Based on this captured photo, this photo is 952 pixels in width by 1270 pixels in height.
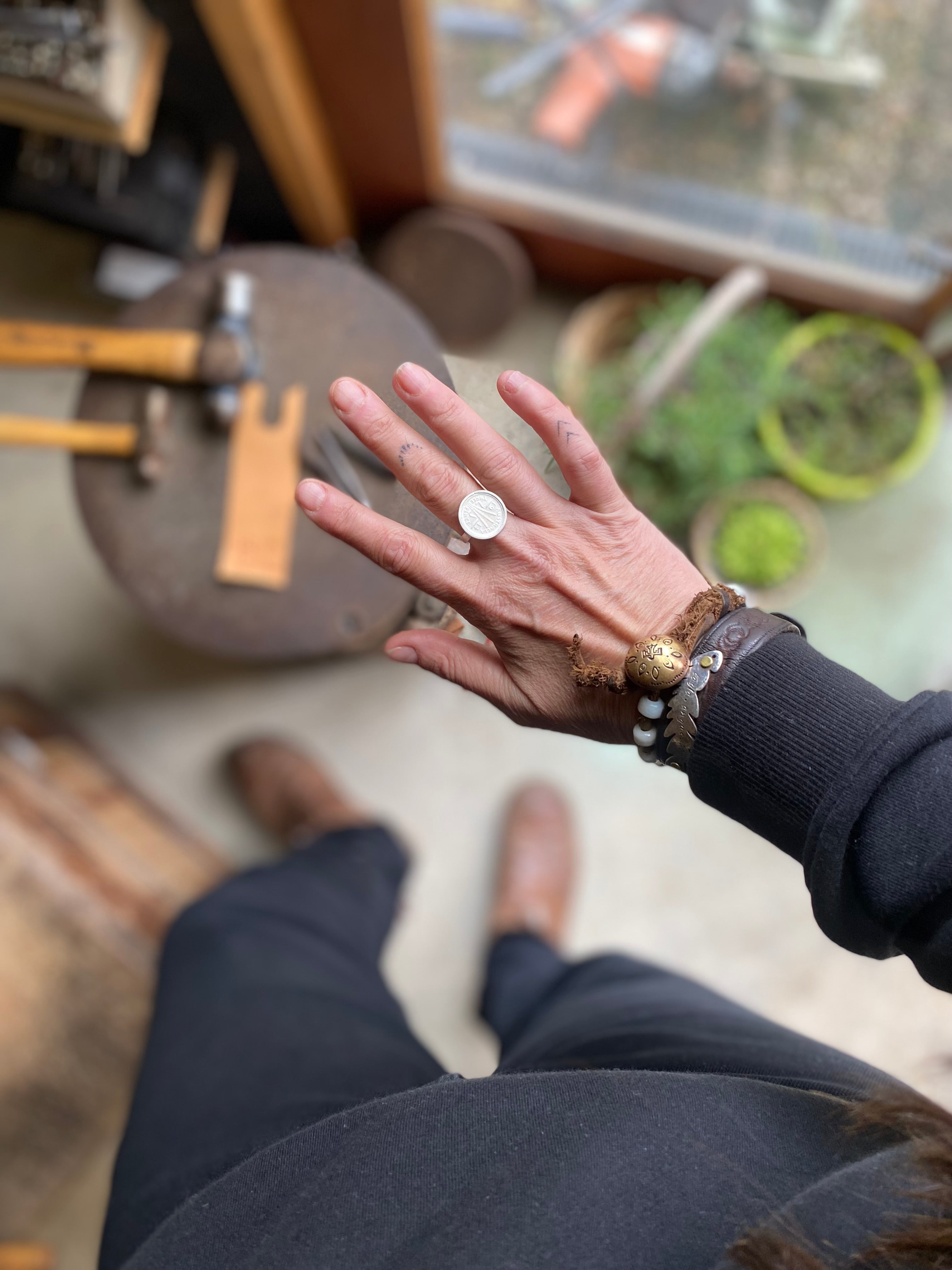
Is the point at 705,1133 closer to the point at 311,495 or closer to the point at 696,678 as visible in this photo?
the point at 696,678

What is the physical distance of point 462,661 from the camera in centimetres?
71

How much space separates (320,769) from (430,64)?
1.46m

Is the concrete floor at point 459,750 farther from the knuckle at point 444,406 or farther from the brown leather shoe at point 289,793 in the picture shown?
the knuckle at point 444,406

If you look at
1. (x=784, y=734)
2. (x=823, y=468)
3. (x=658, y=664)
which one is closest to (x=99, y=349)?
(x=658, y=664)

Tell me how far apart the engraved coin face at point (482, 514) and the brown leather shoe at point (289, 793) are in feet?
3.91

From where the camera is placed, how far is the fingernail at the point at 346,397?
622 mm

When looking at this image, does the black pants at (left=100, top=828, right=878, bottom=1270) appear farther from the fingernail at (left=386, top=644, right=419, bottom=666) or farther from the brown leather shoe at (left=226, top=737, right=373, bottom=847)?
the fingernail at (left=386, top=644, right=419, bottom=666)

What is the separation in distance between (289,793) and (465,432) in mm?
1344

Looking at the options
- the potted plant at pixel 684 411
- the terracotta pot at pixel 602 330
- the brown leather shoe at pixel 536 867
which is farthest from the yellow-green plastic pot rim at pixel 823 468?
the brown leather shoe at pixel 536 867

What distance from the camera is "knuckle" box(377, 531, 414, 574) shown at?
638mm

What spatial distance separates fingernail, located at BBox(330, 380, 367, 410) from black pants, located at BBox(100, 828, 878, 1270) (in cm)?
63

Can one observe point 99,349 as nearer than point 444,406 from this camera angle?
No

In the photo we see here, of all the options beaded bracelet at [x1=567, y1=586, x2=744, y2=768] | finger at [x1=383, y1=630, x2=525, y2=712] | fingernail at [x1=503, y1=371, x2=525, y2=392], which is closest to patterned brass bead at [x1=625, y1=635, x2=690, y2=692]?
beaded bracelet at [x1=567, y1=586, x2=744, y2=768]

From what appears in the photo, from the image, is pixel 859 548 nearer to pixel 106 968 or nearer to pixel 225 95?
pixel 225 95
